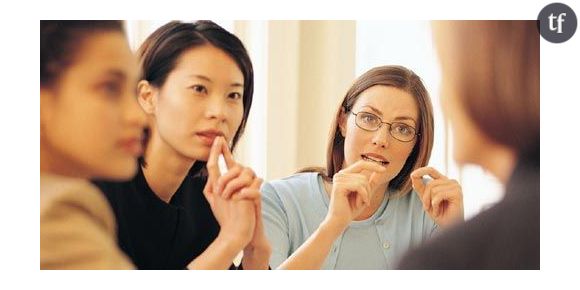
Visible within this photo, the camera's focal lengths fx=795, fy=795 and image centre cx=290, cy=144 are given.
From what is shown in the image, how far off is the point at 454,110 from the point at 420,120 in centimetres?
7

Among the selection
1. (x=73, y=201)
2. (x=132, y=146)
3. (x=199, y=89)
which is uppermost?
(x=199, y=89)

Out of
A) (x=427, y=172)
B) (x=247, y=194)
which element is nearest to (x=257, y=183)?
(x=247, y=194)

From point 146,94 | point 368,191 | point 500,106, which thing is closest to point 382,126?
point 368,191

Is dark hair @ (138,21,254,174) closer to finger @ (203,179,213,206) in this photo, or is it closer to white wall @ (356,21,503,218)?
finger @ (203,179,213,206)

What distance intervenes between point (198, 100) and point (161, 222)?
0.80 feet

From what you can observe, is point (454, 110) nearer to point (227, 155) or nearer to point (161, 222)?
point (227, 155)

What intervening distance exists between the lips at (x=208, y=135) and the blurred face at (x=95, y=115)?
4.4 inches

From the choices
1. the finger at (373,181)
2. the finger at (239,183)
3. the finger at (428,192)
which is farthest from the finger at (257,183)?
the finger at (428,192)

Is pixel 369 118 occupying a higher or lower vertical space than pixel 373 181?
higher

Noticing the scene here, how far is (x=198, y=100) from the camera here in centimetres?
149

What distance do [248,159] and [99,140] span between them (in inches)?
11.1

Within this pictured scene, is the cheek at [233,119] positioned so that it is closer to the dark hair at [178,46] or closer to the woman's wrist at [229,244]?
the dark hair at [178,46]
